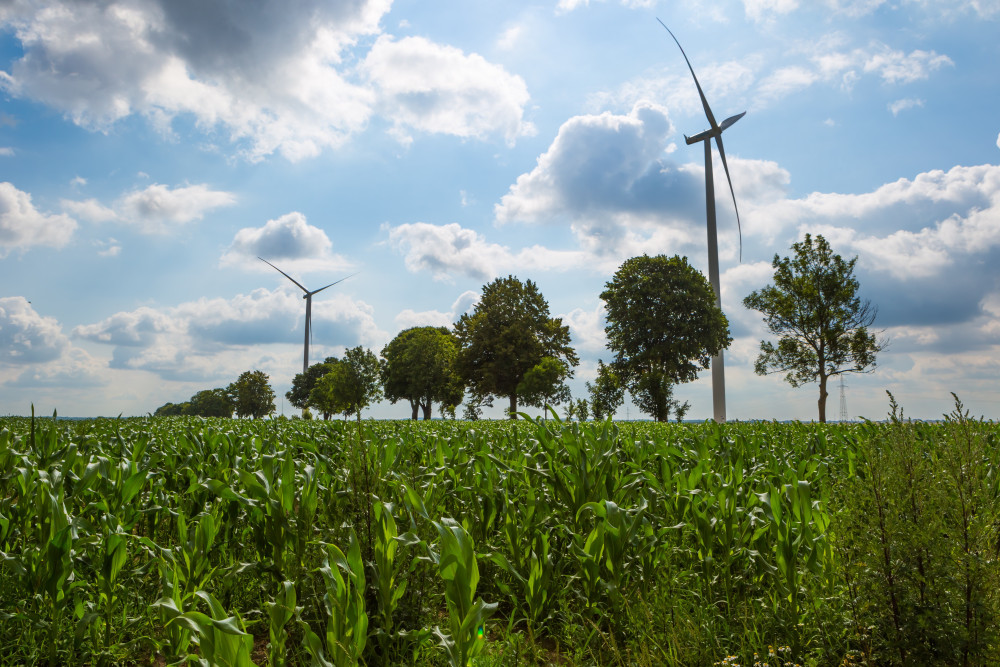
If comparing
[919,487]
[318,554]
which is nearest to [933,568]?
[919,487]

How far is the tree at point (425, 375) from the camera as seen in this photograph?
60875mm

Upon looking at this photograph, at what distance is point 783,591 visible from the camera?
160 inches

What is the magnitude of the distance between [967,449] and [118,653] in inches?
196

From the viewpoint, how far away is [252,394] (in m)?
107

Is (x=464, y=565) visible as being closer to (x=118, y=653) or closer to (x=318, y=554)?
(x=318, y=554)

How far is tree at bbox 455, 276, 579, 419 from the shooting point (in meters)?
50.6

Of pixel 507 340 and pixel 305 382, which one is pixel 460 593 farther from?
pixel 305 382

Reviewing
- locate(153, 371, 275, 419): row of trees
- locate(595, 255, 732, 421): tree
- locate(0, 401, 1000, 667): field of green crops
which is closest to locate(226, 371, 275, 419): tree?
locate(153, 371, 275, 419): row of trees

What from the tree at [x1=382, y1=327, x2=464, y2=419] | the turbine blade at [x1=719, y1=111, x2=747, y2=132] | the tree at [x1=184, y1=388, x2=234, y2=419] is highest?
the turbine blade at [x1=719, y1=111, x2=747, y2=132]

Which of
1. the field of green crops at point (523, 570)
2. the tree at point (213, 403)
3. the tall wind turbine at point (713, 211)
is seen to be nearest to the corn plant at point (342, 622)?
the field of green crops at point (523, 570)

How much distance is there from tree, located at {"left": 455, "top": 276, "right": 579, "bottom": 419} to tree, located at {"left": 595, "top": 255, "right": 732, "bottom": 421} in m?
9.54

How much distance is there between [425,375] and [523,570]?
186 feet

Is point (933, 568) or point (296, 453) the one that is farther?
point (296, 453)

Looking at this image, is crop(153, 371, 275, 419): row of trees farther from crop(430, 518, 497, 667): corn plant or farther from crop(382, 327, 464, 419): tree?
crop(430, 518, 497, 667): corn plant
